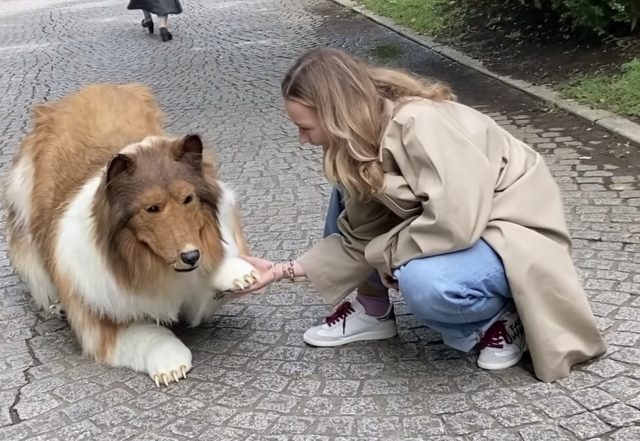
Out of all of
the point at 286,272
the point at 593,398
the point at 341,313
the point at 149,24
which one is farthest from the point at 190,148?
the point at 149,24

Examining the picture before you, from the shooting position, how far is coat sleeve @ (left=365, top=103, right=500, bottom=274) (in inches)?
128

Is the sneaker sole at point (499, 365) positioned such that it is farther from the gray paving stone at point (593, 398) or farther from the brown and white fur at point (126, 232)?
the brown and white fur at point (126, 232)

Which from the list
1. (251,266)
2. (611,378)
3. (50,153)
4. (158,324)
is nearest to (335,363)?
(251,266)

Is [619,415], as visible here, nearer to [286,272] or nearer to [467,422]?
[467,422]

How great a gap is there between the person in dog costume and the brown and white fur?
0.62 metres

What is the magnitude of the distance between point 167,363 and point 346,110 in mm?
1449

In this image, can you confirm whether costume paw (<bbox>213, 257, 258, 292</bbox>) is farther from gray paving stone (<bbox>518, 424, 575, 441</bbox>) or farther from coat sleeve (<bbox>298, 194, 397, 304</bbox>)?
gray paving stone (<bbox>518, 424, 575, 441</bbox>)

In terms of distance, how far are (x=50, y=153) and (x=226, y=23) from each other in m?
9.81

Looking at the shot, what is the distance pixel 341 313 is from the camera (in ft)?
13.5

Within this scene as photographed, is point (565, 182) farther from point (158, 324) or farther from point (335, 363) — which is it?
point (158, 324)

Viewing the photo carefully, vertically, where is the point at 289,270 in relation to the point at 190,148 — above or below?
below

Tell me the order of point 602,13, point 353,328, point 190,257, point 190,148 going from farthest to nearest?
point 602,13, point 353,328, point 190,148, point 190,257

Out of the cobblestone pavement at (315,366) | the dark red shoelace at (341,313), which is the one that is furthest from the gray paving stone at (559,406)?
the dark red shoelace at (341,313)

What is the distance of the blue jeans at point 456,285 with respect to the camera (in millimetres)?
3344
